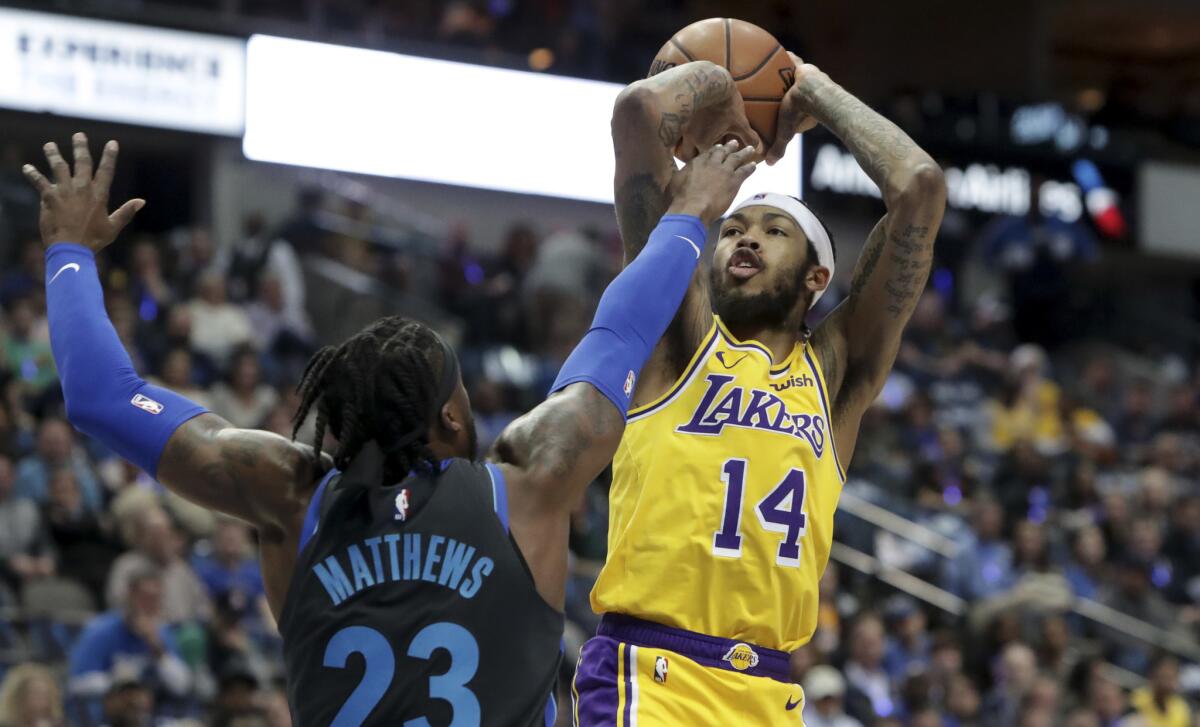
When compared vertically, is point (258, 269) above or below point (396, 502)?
below

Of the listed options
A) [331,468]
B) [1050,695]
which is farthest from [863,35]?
[331,468]

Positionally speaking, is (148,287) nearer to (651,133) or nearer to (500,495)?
(651,133)

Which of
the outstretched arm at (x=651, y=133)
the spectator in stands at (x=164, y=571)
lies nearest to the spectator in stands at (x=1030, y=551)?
the spectator in stands at (x=164, y=571)

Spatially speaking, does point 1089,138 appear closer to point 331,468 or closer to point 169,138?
point 169,138

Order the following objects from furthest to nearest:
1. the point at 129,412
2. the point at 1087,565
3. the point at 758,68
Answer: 1. the point at 1087,565
2. the point at 758,68
3. the point at 129,412

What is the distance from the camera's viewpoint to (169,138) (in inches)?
662

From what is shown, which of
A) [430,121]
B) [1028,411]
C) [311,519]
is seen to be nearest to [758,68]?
[311,519]

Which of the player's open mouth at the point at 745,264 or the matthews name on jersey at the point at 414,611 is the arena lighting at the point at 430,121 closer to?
the player's open mouth at the point at 745,264

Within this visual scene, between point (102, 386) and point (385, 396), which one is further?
point (102, 386)

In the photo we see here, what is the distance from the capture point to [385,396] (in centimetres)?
334

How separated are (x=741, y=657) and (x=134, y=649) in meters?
5.13

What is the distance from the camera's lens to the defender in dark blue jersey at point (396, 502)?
3227 millimetres

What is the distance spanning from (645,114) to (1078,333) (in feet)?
58.5

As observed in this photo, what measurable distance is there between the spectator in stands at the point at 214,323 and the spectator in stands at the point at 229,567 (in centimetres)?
277
